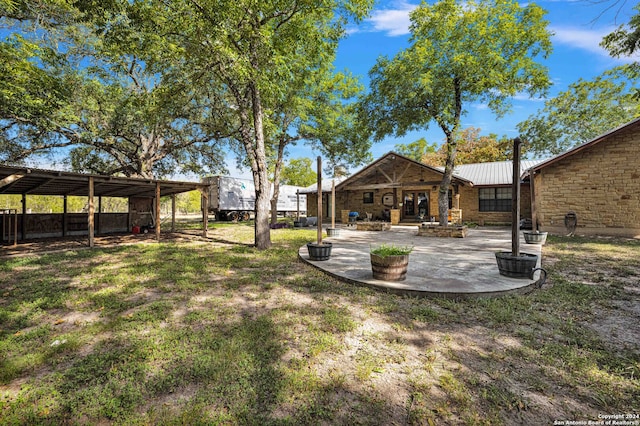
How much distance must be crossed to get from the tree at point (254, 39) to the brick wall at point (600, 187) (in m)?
11.7

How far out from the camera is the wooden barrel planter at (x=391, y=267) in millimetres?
4773

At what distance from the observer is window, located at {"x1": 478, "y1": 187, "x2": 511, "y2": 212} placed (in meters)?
17.0

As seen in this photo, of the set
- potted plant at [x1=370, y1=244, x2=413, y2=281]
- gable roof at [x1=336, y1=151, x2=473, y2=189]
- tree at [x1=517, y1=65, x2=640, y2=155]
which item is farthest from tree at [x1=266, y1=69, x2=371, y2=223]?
tree at [x1=517, y1=65, x2=640, y2=155]

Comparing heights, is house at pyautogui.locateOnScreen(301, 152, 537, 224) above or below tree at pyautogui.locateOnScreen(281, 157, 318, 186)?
below

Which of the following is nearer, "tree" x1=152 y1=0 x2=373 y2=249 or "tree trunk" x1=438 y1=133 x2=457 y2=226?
"tree" x1=152 y1=0 x2=373 y2=249

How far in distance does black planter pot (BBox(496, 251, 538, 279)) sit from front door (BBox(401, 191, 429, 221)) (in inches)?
579

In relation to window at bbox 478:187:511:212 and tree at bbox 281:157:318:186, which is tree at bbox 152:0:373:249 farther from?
tree at bbox 281:157:318:186

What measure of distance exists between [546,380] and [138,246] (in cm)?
1161

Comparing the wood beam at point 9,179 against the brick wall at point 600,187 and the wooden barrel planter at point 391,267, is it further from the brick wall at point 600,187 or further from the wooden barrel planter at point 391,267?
the brick wall at point 600,187

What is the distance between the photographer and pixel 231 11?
7395 mm

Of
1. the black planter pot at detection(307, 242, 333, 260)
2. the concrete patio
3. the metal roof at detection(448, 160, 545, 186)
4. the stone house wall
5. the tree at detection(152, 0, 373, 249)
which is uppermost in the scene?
the tree at detection(152, 0, 373, 249)

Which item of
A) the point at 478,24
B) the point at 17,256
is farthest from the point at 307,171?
the point at 17,256

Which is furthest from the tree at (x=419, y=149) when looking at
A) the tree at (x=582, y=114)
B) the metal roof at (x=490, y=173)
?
the metal roof at (x=490, y=173)

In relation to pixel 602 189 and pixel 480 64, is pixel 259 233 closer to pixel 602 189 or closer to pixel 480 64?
pixel 480 64
